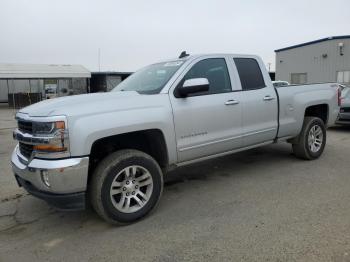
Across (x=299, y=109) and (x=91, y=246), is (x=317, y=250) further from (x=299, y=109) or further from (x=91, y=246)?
(x=299, y=109)

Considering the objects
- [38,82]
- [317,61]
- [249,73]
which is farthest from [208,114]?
[38,82]

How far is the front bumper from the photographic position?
10.7ft

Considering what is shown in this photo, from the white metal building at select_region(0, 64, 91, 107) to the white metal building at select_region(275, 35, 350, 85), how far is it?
58.4 feet

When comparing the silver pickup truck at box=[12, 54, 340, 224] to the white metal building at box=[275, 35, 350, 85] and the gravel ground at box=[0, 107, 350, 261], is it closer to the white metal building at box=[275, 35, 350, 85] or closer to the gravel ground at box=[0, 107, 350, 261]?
the gravel ground at box=[0, 107, 350, 261]

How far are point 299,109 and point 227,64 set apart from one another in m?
1.74

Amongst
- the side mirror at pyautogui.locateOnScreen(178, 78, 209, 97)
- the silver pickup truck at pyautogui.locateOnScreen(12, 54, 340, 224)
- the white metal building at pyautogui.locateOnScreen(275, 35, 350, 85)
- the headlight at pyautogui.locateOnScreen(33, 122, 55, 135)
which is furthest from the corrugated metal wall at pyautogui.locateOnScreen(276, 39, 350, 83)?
the headlight at pyautogui.locateOnScreen(33, 122, 55, 135)

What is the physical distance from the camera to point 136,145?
4180mm

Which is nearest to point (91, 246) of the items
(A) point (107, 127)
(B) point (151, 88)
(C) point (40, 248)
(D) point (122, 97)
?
(C) point (40, 248)

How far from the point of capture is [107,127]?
3494 millimetres

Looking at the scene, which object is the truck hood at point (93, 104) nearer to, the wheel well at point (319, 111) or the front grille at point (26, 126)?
the front grille at point (26, 126)

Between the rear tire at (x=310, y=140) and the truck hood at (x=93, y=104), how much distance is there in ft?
10.5

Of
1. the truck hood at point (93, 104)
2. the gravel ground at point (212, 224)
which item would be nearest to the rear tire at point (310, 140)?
the gravel ground at point (212, 224)

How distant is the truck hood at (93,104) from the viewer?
338 centimetres

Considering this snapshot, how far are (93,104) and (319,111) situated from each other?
4755mm
